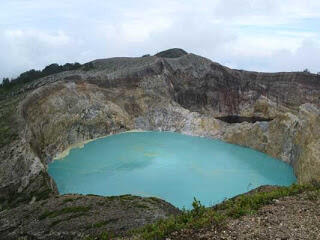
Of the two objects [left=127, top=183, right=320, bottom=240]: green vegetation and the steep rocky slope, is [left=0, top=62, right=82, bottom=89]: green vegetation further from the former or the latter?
[left=127, top=183, right=320, bottom=240]: green vegetation

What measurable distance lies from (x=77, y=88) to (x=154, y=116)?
1341cm

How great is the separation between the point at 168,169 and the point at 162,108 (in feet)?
80.0

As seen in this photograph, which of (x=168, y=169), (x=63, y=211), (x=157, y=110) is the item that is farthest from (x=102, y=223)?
(x=157, y=110)

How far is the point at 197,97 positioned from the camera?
239ft

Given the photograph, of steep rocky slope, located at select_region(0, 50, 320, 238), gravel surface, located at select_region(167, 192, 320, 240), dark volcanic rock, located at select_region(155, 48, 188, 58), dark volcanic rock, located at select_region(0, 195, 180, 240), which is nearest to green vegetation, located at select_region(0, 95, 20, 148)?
steep rocky slope, located at select_region(0, 50, 320, 238)

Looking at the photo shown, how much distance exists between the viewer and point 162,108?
66562 mm

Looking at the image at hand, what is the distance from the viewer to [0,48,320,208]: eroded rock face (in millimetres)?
40812

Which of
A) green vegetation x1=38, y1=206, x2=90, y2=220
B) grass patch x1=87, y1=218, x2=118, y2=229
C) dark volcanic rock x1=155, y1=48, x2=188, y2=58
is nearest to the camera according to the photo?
grass patch x1=87, y1=218, x2=118, y2=229

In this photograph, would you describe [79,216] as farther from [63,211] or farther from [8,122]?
[8,122]

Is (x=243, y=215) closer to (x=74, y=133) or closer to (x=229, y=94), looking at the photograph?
(x=74, y=133)

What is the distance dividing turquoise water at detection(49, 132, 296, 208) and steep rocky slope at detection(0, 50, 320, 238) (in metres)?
2.77

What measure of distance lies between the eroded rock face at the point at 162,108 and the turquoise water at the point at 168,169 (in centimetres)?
264

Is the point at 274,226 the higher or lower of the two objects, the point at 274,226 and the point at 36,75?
the lower

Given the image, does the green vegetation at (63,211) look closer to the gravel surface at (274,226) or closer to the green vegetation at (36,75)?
the gravel surface at (274,226)
